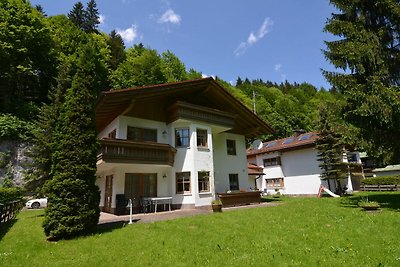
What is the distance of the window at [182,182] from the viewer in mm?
19109

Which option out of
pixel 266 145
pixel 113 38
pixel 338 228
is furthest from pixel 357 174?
pixel 113 38

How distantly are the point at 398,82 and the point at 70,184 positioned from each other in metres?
18.2

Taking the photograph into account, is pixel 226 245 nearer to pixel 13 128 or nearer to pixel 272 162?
pixel 13 128

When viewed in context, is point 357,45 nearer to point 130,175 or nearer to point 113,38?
point 130,175

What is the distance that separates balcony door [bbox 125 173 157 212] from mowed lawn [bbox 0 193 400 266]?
7.00 metres

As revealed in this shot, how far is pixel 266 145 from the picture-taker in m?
39.9

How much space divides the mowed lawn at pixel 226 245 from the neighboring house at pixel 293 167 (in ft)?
68.0

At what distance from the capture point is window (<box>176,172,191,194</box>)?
19109 mm

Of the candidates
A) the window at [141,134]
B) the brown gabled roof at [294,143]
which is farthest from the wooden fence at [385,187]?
the window at [141,134]

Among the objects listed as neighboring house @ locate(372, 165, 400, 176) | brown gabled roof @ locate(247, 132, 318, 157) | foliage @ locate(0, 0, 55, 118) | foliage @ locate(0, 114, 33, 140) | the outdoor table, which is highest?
foliage @ locate(0, 0, 55, 118)

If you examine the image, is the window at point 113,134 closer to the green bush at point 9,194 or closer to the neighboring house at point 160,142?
the neighboring house at point 160,142

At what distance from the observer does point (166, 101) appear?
20.5 metres

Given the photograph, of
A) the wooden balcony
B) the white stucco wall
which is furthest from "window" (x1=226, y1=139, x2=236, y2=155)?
the wooden balcony

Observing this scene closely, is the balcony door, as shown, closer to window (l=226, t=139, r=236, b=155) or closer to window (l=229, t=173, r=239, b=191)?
window (l=229, t=173, r=239, b=191)
